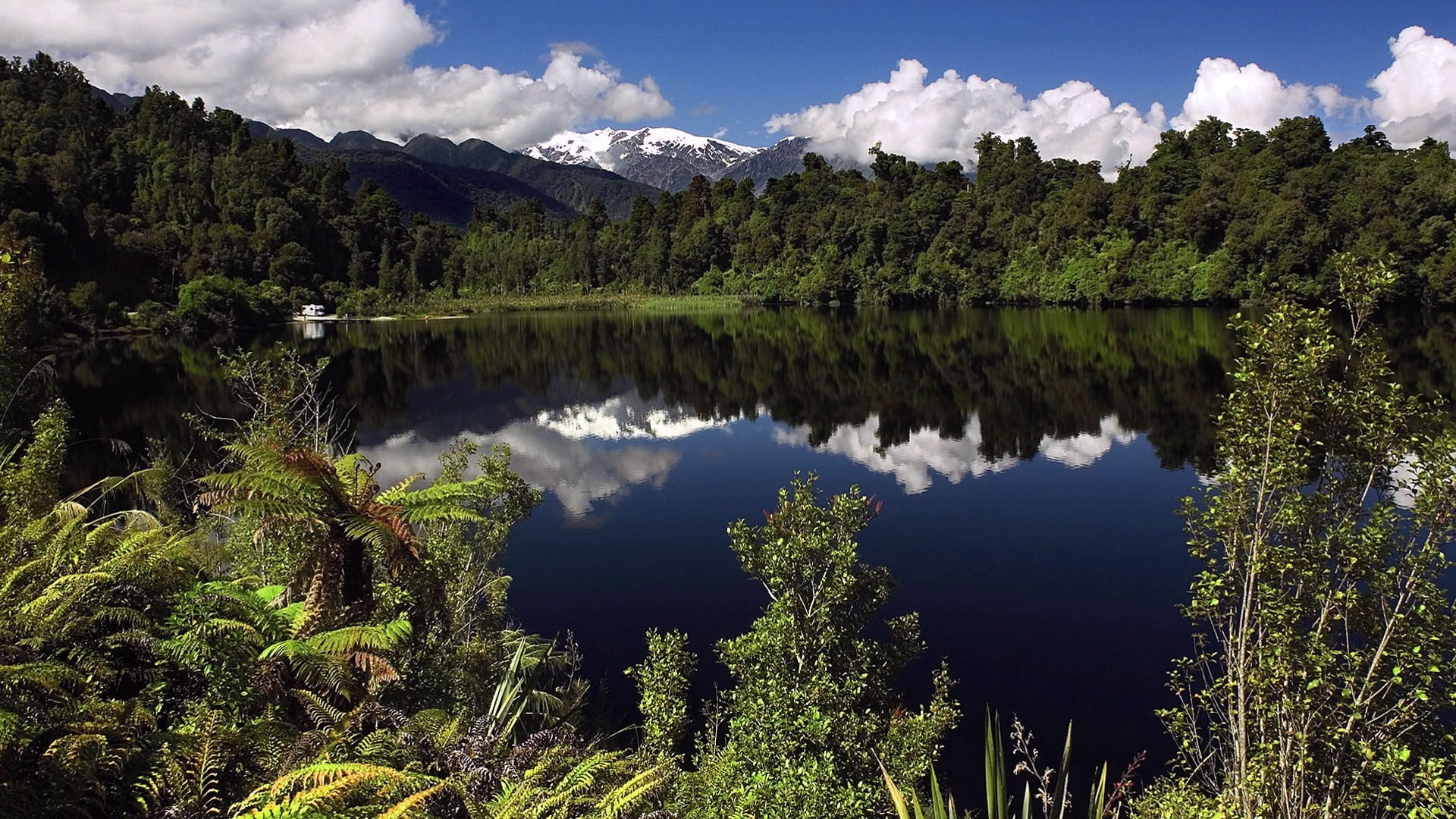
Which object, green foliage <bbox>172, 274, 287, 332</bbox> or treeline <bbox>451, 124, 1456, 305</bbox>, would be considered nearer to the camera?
treeline <bbox>451, 124, 1456, 305</bbox>

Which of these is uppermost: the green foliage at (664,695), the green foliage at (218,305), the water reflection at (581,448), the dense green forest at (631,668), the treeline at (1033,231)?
the treeline at (1033,231)

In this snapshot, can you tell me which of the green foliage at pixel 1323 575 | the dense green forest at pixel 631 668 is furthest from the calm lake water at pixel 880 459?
the green foliage at pixel 1323 575

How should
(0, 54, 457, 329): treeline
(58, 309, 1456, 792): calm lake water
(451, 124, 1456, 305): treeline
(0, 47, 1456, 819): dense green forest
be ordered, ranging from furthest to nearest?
(0, 54, 457, 329): treeline < (451, 124, 1456, 305): treeline < (58, 309, 1456, 792): calm lake water < (0, 47, 1456, 819): dense green forest

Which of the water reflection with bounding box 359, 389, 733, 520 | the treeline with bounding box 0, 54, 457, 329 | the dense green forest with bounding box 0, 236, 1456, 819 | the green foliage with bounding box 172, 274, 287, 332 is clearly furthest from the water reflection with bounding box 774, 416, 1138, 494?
the green foliage with bounding box 172, 274, 287, 332

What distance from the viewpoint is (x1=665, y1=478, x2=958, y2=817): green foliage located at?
7566 millimetres

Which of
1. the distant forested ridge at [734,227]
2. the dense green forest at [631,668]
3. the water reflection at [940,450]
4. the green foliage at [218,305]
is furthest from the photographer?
the green foliage at [218,305]

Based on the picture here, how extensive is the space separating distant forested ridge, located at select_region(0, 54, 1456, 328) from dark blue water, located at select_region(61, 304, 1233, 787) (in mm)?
14097

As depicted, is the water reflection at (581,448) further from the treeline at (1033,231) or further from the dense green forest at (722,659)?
the treeline at (1033,231)

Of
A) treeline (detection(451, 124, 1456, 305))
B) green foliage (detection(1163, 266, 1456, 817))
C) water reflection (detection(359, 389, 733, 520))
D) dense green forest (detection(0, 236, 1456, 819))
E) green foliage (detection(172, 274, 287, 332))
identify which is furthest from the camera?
green foliage (detection(172, 274, 287, 332))

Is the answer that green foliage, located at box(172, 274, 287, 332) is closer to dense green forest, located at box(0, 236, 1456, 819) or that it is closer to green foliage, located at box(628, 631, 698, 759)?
dense green forest, located at box(0, 236, 1456, 819)

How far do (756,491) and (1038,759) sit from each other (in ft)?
50.4

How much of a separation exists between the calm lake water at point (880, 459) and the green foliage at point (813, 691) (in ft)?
13.6

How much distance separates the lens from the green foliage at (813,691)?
24.8 feet

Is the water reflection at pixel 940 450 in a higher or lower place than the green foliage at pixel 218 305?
lower
